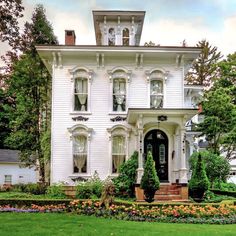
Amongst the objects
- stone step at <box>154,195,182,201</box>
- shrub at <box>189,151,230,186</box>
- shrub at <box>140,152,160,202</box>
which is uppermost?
shrub at <box>189,151,230,186</box>

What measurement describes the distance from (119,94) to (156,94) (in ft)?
6.65

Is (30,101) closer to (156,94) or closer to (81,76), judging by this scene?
(81,76)

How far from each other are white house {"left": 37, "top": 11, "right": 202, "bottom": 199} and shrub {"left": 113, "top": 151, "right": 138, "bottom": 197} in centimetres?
133

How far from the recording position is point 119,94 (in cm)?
2253

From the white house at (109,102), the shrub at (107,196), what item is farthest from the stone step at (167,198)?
the shrub at (107,196)

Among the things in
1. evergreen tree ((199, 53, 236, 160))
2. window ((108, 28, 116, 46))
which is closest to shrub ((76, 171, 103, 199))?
window ((108, 28, 116, 46))

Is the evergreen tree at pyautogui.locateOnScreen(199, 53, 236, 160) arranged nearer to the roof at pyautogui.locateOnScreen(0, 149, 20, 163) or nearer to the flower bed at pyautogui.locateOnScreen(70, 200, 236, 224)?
the flower bed at pyautogui.locateOnScreen(70, 200, 236, 224)

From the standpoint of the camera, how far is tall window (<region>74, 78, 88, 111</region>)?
22.4 meters

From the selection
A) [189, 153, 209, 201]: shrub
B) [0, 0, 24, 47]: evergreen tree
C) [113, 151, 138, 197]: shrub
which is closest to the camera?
[0, 0, 24, 47]: evergreen tree

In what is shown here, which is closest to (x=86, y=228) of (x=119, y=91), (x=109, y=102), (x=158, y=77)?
(x=109, y=102)

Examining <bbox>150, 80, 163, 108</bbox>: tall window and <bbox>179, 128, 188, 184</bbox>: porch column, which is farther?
<bbox>150, 80, 163, 108</bbox>: tall window

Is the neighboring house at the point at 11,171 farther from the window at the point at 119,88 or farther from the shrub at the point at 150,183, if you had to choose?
the shrub at the point at 150,183

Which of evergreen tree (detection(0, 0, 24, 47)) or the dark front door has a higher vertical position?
evergreen tree (detection(0, 0, 24, 47))

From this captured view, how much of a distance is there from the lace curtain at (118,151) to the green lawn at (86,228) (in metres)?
8.69
